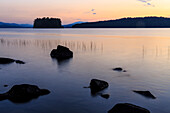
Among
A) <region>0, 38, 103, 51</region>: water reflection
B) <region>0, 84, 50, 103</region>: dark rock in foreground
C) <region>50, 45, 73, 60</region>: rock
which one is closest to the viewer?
<region>0, 84, 50, 103</region>: dark rock in foreground

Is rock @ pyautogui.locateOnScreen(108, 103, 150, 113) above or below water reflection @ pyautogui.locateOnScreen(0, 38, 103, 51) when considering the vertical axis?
below

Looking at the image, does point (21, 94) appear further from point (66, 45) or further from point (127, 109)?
point (66, 45)

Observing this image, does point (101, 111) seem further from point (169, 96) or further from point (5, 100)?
point (5, 100)

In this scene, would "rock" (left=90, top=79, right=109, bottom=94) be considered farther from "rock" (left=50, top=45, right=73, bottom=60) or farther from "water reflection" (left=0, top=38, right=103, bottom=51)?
"water reflection" (left=0, top=38, right=103, bottom=51)

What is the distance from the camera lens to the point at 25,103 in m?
11.5

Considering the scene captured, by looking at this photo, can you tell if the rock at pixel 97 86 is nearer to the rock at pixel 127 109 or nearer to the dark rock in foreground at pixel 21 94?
the rock at pixel 127 109

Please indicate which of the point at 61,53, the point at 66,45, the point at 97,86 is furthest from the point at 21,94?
the point at 66,45

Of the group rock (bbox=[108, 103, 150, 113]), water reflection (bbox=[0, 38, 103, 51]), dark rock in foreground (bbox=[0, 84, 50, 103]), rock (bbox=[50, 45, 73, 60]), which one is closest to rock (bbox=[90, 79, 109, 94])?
rock (bbox=[108, 103, 150, 113])

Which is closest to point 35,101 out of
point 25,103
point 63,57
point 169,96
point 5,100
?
point 25,103

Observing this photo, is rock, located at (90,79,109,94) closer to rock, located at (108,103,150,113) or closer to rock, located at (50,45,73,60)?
rock, located at (108,103,150,113)

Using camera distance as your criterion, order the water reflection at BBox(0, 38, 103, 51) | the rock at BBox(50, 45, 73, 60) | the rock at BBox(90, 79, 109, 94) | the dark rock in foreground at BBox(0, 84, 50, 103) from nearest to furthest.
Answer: the dark rock in foreground at BBox(0, 84, 50, 103), the rock at BBox(90, 79, 109, 94), the rock at BBox(50, 45, 73, 60), the water reflection at BBox(0, 38, 103, 51)

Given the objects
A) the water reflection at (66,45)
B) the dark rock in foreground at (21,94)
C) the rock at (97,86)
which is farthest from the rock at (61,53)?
the dark rock in foreground at (21,94)

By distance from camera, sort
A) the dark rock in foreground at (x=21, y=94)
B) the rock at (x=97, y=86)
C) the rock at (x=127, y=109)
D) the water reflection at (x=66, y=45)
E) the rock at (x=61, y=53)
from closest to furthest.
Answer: the rock at (x=127, y=109) < the dark rock in foreground at (x=21, y=94) < the rock at (x=97, y=86) < the rock at (x=61, y=53) < the water reflection at (x=66, y=45)

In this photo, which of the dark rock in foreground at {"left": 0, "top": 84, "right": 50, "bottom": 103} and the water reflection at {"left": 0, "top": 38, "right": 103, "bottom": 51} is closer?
the dark rock in foreground at {"left": 0, "top": 84, "right": 50, "bottom": 103}
